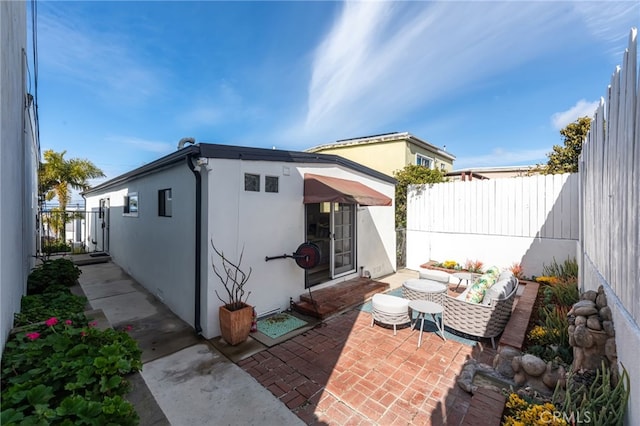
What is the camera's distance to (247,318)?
6.06 meters

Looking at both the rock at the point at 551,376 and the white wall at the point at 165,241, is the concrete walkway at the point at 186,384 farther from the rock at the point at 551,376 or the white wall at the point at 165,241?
the rock at the point at 551,376

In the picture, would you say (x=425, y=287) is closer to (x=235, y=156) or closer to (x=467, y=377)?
(x=467, y=377)

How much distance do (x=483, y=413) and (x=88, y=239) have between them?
88.9 ft

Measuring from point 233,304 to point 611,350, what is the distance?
643 cm

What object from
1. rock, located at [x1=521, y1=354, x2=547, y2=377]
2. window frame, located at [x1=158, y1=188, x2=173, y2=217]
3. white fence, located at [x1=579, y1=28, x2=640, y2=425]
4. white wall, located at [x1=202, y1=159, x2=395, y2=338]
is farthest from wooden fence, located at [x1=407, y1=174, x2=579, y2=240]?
window frame, located at [x1=158, y1=188, x2=173, y2=217]

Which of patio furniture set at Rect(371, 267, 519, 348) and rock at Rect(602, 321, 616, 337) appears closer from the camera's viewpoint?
rock at Rect(602, 321, 616, 337)

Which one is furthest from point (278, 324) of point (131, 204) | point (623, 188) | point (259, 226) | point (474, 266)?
point (131, 204)

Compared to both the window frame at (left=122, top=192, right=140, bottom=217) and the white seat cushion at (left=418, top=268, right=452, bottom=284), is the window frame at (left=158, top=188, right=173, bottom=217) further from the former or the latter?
the white seat cushion at (left=418, top=268, right=452, bottom=284)

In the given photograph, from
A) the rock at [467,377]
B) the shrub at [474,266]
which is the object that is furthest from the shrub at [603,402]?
the shrub at [474,266]

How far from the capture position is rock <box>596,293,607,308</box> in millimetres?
3982

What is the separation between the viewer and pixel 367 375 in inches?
190

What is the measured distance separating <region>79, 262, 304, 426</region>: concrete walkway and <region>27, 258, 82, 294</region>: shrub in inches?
70.1

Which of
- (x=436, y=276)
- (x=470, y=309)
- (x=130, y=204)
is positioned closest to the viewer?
(x=470, y=309)

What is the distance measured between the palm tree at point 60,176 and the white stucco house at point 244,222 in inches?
634
